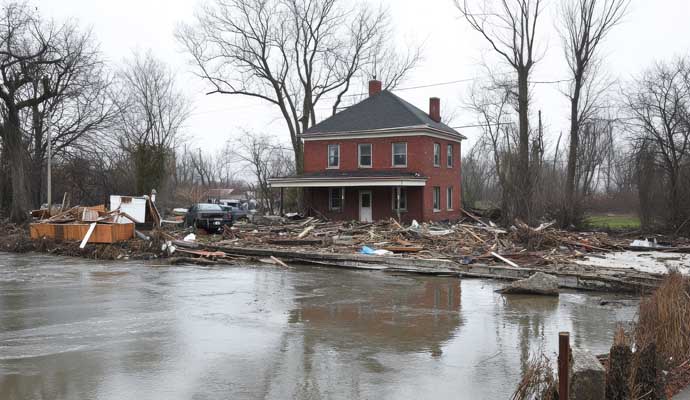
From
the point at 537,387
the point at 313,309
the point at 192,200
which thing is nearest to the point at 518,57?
the point at 313,309

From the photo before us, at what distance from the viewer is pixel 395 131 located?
36.8m

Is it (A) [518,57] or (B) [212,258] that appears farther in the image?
(A) [518,57]

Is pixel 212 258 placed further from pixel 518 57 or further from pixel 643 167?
pixel 518 57

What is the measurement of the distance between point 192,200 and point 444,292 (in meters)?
65.6

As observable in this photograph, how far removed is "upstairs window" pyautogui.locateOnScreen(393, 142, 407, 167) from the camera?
121 feet

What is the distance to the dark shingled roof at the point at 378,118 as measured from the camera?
37.5 metres

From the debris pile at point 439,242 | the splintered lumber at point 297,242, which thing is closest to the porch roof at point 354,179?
the debris pile at point 439,242

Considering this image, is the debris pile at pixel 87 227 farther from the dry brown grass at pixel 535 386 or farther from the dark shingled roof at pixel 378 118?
the dry brown grass at pixel 535 386

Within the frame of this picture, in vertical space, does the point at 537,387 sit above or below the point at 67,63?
below

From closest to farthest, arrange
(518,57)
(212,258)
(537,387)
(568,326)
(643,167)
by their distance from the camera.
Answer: (537,387) → (568,326) → (212,258) → (643,167) → (518,57)

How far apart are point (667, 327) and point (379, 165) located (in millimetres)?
30955

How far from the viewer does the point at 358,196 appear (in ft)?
124

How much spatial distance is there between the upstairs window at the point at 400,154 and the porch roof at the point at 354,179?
42.7 inches

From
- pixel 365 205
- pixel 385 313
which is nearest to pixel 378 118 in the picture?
pixel 365 205
